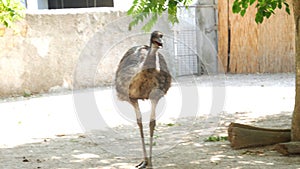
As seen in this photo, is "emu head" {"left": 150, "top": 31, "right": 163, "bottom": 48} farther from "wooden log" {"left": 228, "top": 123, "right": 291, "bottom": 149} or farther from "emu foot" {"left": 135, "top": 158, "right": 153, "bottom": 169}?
"wooden log" {"left": 228, "top": 123, "right": 291, "bottom": 149}

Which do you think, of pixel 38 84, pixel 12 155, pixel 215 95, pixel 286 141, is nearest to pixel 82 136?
pixel 12 155

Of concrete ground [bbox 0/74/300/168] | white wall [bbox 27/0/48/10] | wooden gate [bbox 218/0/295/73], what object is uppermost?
white wall [bbox 27/0/48/10]

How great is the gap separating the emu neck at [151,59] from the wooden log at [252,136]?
1292 millimetres

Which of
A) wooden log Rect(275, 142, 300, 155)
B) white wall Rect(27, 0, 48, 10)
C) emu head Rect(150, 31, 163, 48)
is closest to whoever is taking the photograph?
emu head Rect(150, 31, 163, 48)

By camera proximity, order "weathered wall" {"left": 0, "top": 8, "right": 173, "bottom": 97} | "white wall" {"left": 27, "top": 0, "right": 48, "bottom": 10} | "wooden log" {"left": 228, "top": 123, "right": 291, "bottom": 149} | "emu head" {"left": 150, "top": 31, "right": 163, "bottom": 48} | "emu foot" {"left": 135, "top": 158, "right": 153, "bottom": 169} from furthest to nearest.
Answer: "white wall" {"left": 27, "top": 0, "right": 48, "bottom": 10} → "weathered wall" {"left": 0, "top": 8, "right": 173, "bottom": 97} → "wooden log" {"left": 228, "top": 123, "right": 291, "bottom": 149} → "emu foot" {"left": 135, "top": 158, "right": 153, "bottom": 169} → "emu head" {"left": 150, "top": 31, "right": 163, "bottom": 48}

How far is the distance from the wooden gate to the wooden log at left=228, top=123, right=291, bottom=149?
20.8 feet

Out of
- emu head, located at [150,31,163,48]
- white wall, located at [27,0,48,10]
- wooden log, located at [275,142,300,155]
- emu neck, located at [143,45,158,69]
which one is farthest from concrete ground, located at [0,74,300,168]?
white wall, located at [27,0,48,10]

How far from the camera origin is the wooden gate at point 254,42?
433 inches

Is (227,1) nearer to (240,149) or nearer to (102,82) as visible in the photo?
(102,82)

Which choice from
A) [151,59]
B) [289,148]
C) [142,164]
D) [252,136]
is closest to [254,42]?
[252,136]

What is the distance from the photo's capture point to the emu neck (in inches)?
142

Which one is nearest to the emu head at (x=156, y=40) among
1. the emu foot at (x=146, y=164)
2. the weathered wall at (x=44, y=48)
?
the emu foot at (x=146, y=164)

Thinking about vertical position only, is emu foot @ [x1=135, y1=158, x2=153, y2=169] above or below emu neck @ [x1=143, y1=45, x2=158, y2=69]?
below

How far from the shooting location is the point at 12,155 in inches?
187
